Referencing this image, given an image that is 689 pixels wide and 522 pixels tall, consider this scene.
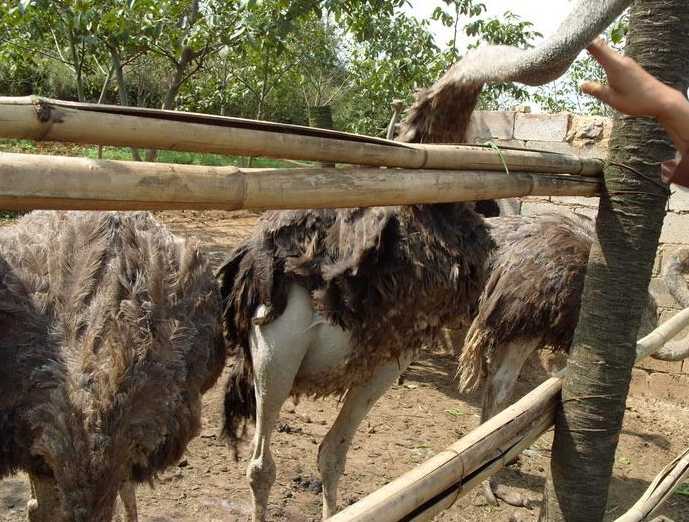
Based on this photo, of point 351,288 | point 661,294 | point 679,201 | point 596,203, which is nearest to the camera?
point 351,288

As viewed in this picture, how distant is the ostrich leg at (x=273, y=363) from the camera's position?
2.34 meters

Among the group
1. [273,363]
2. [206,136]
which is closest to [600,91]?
[206,136]

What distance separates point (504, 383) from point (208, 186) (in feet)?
8.78

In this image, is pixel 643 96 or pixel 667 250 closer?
pixel 643 96

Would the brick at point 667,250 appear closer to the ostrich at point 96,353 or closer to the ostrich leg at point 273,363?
the ostrich leg at point 273,363

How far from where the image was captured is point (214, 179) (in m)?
1.10

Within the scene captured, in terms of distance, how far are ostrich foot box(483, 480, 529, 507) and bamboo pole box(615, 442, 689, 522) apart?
100cm

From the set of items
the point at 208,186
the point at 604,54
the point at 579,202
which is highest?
the point at 604,54

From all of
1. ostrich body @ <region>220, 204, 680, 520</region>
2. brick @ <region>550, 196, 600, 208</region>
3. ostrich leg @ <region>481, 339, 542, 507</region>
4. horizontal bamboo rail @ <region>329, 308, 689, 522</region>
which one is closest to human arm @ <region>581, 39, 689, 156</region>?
horizontal bamboo rail @ <region>329, 308, 689, 522</region>

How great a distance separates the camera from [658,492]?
7.64 ft

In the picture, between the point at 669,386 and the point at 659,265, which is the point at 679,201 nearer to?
the point at 659,265

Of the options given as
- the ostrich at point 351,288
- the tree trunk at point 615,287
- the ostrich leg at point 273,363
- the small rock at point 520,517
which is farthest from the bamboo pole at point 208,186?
the small rock at point 520,517

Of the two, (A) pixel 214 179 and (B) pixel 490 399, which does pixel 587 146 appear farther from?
(A) pixel 214 179

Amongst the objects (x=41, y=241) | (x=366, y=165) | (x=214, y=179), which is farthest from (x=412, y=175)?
(x=41, y=241)
